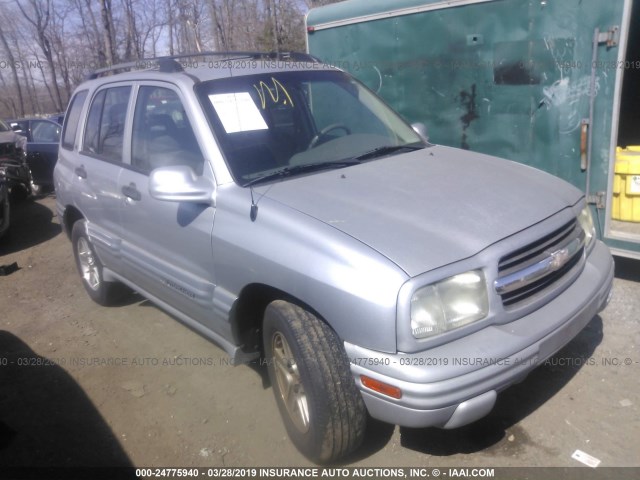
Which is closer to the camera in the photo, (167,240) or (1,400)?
(167,240)

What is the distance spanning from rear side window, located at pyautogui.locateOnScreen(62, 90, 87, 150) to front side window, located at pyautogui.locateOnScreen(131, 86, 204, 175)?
134cm

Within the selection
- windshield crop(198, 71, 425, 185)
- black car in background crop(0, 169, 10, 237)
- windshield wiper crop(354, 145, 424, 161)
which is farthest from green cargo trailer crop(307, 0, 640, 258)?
black car in background crop(0, 169, 10, 237)

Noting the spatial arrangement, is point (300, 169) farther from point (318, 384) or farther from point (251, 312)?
point (318, 384)

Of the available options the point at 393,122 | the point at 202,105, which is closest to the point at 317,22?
the point at 393,122

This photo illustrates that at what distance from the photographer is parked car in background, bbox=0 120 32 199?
10367 millimetres

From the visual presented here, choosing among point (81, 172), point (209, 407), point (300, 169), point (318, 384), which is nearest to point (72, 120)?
point (81, 172)

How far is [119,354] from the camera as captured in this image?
4.51 metres

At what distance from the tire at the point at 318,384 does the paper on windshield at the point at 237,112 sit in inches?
43.4

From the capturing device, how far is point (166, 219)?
142 inches

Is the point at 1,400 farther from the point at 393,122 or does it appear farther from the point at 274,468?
the point at 393,122

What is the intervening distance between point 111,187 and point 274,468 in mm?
2339

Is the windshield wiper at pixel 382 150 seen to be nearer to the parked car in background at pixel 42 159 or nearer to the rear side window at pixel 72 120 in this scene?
the rear side window at pixel 72 120

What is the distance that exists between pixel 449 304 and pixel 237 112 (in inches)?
68.4

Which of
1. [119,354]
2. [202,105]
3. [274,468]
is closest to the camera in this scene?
[274,468]
